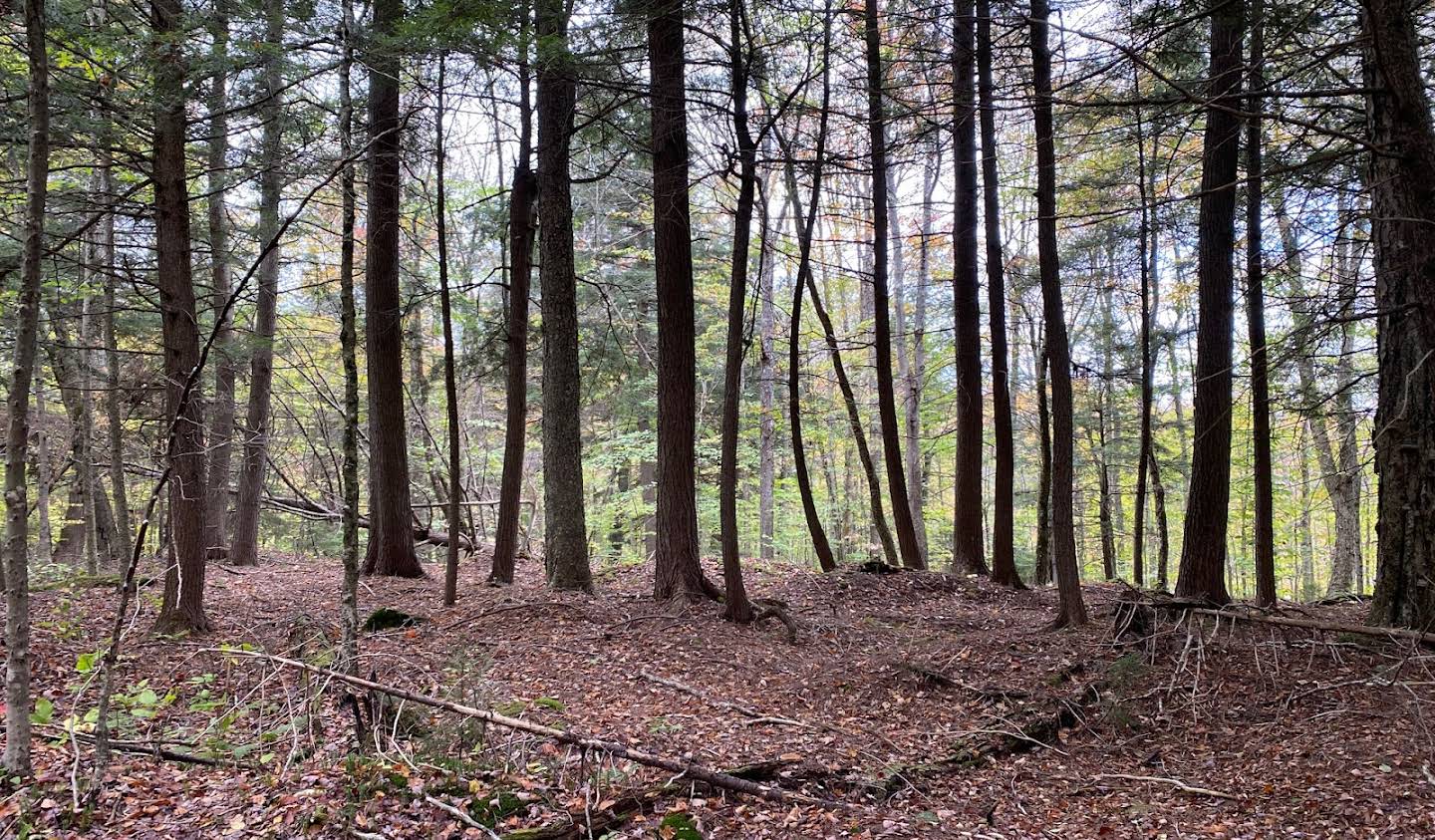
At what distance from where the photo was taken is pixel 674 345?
8805 mm

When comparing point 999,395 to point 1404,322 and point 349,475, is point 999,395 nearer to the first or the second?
point 1404,322

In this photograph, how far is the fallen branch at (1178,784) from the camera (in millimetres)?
4674

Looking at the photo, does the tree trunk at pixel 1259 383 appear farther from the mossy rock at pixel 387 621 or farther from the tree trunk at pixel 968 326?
the mossy rock at pixel 387 621

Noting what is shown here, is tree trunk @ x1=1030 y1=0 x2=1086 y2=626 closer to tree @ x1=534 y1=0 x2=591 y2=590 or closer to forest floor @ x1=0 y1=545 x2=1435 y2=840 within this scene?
forest floor @ x1=0 y1=545 x2=1435 y2=840

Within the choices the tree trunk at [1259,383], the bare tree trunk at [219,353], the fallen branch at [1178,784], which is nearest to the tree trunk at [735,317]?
the fallen branch at [1178,784]

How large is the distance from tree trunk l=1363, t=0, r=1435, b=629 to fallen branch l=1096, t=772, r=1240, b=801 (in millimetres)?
2370

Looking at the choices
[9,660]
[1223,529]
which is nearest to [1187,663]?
[1223,529]

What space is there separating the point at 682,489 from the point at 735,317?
2.23 m

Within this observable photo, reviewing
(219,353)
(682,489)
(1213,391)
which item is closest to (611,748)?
(682,489)

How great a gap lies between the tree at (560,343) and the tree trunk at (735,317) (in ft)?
7.52

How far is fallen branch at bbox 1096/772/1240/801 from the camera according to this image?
4.67 meters

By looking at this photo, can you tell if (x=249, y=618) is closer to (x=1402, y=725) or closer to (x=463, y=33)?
(x=463, y=33)

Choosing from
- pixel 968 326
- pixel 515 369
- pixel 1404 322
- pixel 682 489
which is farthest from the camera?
pixel 968 326

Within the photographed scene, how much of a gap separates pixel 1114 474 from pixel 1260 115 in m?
22.7
